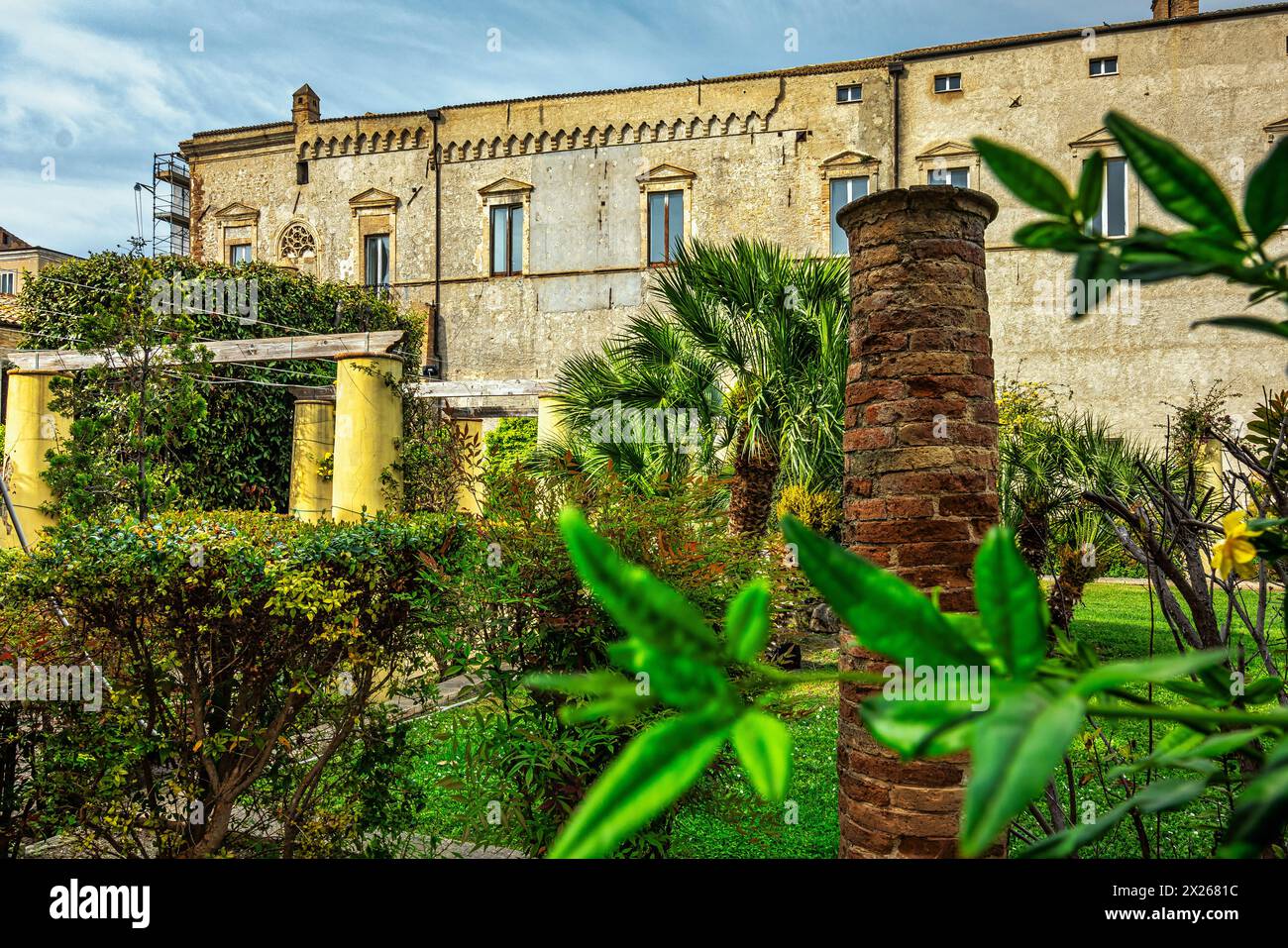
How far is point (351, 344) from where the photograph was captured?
10.5 m

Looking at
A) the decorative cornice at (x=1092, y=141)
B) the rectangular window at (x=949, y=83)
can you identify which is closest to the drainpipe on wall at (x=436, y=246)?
the rectangular window at (x=949, y=83)

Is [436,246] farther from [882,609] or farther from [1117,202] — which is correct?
[882,609]

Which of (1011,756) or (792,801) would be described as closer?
(1011,756)

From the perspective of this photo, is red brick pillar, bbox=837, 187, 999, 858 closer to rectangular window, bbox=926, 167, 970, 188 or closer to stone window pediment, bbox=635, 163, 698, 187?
rectangular window, bbox=926, 167, 970, 188

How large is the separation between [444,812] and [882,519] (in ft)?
15.2

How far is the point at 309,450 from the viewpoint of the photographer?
599 inches

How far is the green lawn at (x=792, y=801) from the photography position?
4391mm

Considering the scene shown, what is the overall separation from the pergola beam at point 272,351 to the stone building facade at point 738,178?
11582 millimetres

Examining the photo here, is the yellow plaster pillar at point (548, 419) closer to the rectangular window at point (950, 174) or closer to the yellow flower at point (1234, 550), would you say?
the rectangular window at point (950, 174)

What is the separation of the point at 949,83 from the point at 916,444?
20762mm

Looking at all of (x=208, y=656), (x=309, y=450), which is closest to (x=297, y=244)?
(x=309, y=450)

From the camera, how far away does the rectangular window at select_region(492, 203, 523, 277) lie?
23.4m
